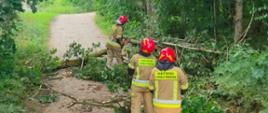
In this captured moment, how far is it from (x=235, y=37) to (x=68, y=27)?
1812 centimetres

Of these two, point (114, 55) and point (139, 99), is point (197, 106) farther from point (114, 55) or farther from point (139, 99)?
point (114, 55)

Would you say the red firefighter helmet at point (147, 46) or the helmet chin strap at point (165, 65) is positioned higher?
the red firefighter helmet at point (147, 46)

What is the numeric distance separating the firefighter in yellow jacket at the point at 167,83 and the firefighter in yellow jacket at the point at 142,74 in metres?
0.88

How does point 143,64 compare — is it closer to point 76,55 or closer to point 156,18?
point 76,55

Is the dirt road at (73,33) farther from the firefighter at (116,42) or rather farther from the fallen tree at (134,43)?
the firefighter at (116,42)

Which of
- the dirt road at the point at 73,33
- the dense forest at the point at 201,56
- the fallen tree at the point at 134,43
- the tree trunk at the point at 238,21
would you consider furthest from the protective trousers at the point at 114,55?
the dirt road at the point at 73,33

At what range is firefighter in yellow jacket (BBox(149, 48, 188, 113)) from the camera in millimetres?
8508

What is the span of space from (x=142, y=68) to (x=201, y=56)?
432 centimetres

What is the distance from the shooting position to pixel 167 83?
8.57 m

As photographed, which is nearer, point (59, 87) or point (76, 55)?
point (59, 87)

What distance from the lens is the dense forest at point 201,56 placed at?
1024cm

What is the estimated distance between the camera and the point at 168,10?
17453mm

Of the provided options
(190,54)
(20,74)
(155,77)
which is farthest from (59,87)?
(155,77)

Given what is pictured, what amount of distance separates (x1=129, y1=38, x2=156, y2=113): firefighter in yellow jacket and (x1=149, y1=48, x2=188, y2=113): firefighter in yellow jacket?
88 centimetres
